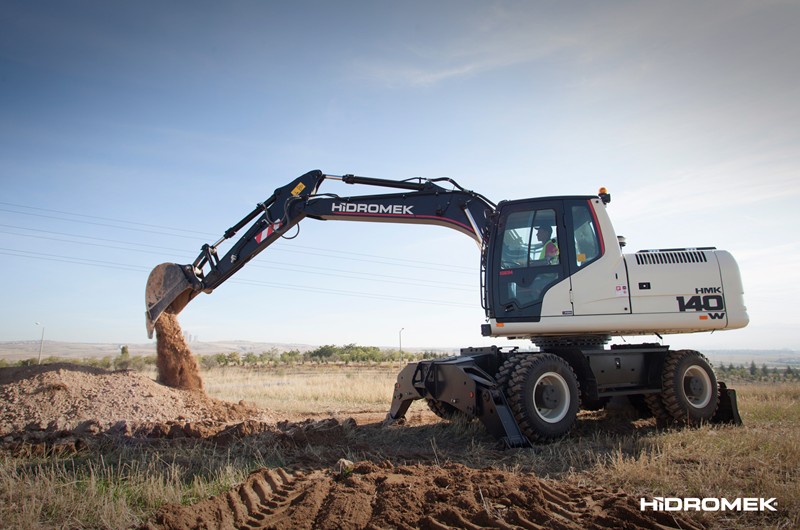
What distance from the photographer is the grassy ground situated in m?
4.27

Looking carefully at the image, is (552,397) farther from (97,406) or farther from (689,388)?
(97,406)

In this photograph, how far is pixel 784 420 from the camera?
9.60m

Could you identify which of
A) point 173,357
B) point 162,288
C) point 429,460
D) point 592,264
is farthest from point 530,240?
point 173,357

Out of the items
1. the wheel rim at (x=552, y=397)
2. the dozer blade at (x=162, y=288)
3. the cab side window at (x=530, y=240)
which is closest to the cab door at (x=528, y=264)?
the cab side window at (x=530, y=240)

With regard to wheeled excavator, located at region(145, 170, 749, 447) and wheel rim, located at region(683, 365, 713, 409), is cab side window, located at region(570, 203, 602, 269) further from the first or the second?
wheel rim, located at region(683, 365, 713, 409)

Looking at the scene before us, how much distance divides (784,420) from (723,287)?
314 centimetres

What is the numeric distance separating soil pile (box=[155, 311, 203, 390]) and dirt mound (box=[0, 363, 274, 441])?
63cm

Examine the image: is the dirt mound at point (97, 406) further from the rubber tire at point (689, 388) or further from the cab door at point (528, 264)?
the rubber tire at point (689, 388)

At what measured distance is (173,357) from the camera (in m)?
10.3

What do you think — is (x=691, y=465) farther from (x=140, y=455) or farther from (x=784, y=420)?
Result: (x=140, y=455)

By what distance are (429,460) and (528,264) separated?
3.31 metres

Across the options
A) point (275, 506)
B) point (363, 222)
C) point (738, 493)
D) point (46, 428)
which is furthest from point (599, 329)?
point (46, 428)

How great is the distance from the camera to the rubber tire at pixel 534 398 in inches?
287

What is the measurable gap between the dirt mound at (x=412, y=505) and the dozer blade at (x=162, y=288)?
19.0ft
